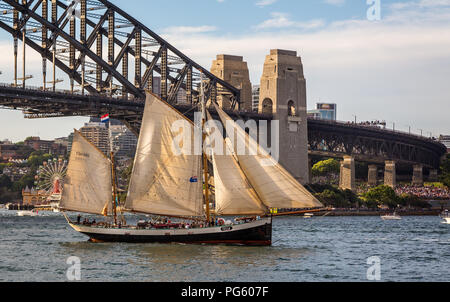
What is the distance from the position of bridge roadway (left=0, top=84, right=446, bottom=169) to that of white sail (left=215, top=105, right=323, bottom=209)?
121 feet

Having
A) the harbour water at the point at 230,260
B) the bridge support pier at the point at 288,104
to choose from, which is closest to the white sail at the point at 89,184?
the harbour water at the point at 230,260

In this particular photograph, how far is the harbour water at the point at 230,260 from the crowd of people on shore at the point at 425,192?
103m

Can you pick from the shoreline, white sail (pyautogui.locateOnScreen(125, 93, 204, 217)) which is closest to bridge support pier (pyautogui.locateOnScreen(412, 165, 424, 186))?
the shoreline

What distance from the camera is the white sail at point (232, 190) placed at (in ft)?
187

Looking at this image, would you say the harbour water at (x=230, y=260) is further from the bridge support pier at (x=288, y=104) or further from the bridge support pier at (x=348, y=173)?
the bridge support pier at (x=348, y=173)

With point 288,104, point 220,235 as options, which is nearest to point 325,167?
point 288,104

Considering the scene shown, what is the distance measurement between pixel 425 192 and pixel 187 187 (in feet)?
402

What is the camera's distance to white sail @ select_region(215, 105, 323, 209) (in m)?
55.8

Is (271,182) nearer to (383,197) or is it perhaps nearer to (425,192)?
(383,197)

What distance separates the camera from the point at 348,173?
157m

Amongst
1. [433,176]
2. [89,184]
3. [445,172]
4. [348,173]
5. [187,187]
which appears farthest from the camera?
[433,176]

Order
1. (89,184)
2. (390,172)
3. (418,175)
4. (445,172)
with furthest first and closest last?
(445,172), (418,175), (390,172), (89,184)

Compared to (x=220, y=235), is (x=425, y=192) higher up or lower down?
lower down
